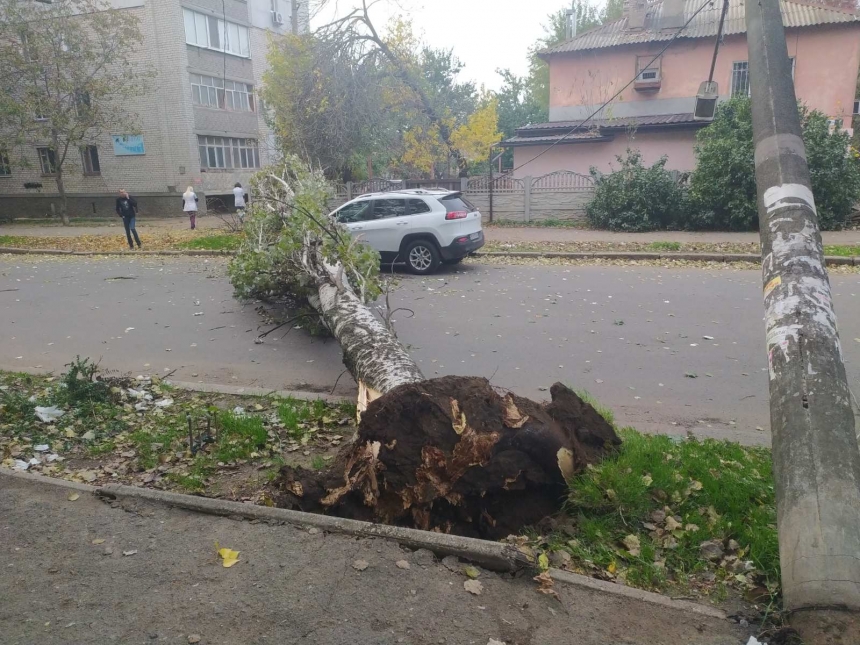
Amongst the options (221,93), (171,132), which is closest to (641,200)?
(171,132)

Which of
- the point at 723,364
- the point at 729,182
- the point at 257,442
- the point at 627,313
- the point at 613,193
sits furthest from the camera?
the point at 613,193

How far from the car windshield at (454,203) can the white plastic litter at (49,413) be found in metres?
9.27

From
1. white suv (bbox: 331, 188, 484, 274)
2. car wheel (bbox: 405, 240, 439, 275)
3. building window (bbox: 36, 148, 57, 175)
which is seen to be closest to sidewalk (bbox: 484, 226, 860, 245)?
white suv (bbox: 331, 188, 484, 274)

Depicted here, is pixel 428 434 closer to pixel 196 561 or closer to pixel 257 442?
pixel 196 561

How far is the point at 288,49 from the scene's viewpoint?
2631cm

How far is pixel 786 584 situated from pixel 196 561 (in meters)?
2.74

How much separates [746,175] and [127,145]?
2728 cm

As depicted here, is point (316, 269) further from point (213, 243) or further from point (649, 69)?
point (649, 69)

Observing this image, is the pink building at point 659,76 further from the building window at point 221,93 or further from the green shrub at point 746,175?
the building window at point 221,93

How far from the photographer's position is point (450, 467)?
370cm

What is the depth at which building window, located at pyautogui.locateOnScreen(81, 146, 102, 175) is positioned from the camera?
3234cm

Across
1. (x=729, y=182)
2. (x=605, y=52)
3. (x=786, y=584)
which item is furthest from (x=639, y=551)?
(x=605, y=52)

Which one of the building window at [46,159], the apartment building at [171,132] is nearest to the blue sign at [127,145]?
the apartment building at [171,132]

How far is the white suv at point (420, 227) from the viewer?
44.2 ft
